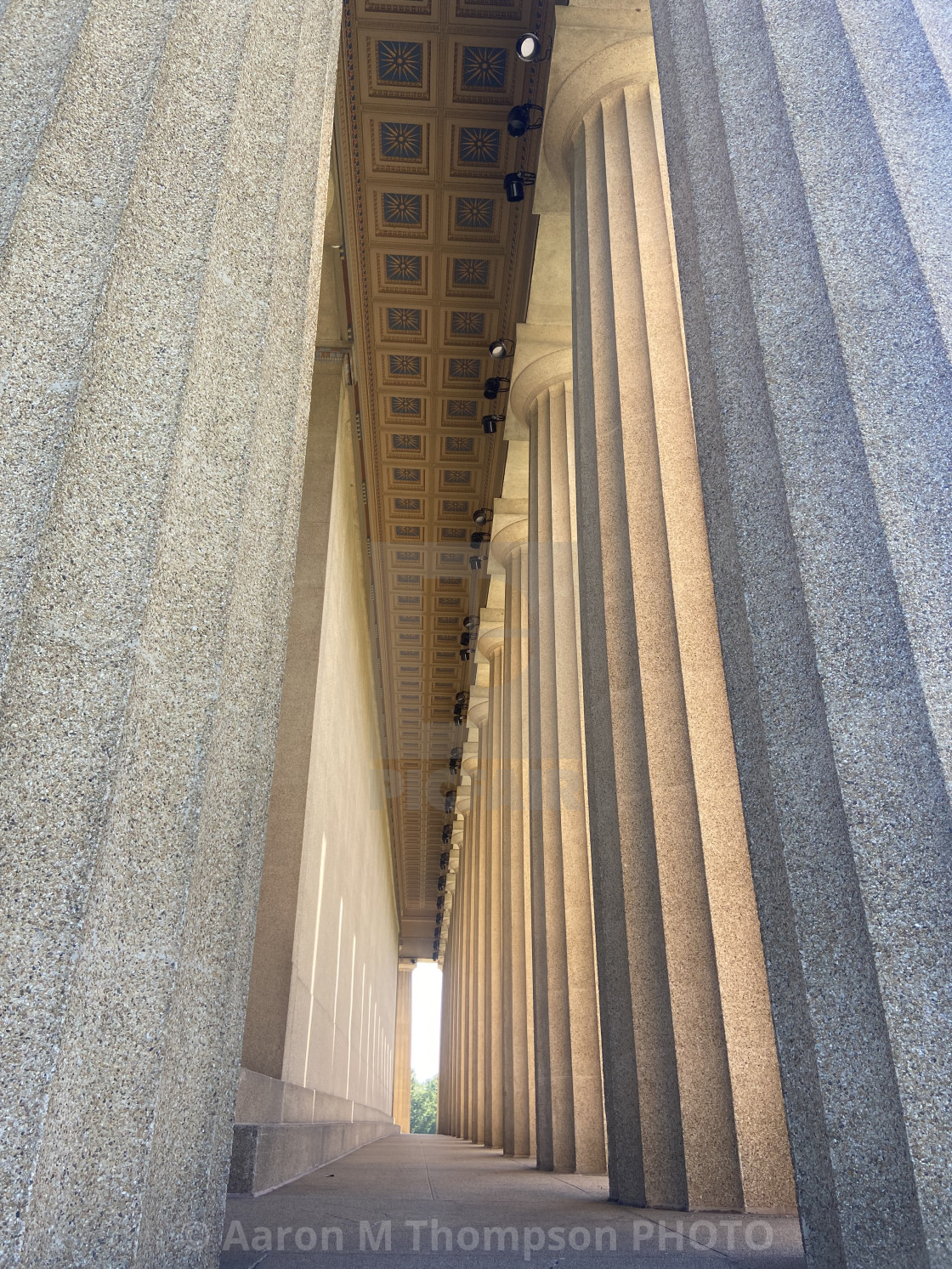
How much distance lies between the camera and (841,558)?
263cm

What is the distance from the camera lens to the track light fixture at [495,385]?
14.0 m

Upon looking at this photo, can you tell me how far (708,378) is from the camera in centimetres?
344

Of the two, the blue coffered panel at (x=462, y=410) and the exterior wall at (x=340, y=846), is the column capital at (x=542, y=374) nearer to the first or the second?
the blue coffered panel at (x=462, y=410)

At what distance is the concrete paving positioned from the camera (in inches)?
123

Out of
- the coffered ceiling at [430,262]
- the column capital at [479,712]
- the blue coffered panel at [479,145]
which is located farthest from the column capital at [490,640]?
the blue coffered panel at [479,145]

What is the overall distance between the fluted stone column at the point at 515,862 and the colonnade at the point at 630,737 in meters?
3.58

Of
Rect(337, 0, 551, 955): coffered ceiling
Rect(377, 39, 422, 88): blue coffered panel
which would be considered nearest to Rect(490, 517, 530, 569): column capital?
Rect(337, 0, 551, 955): coffered ceiling

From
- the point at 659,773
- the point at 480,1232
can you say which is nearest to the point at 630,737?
the point at 659,773

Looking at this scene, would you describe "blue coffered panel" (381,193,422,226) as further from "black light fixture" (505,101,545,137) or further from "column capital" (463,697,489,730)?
"column capital" (463,697,489,730)

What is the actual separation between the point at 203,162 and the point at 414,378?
1200 centimetres

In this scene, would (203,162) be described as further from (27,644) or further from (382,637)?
(382,637)

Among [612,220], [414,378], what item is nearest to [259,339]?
[612,220]

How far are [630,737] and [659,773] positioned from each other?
1.20ft

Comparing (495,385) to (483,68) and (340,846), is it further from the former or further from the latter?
(340,846)
